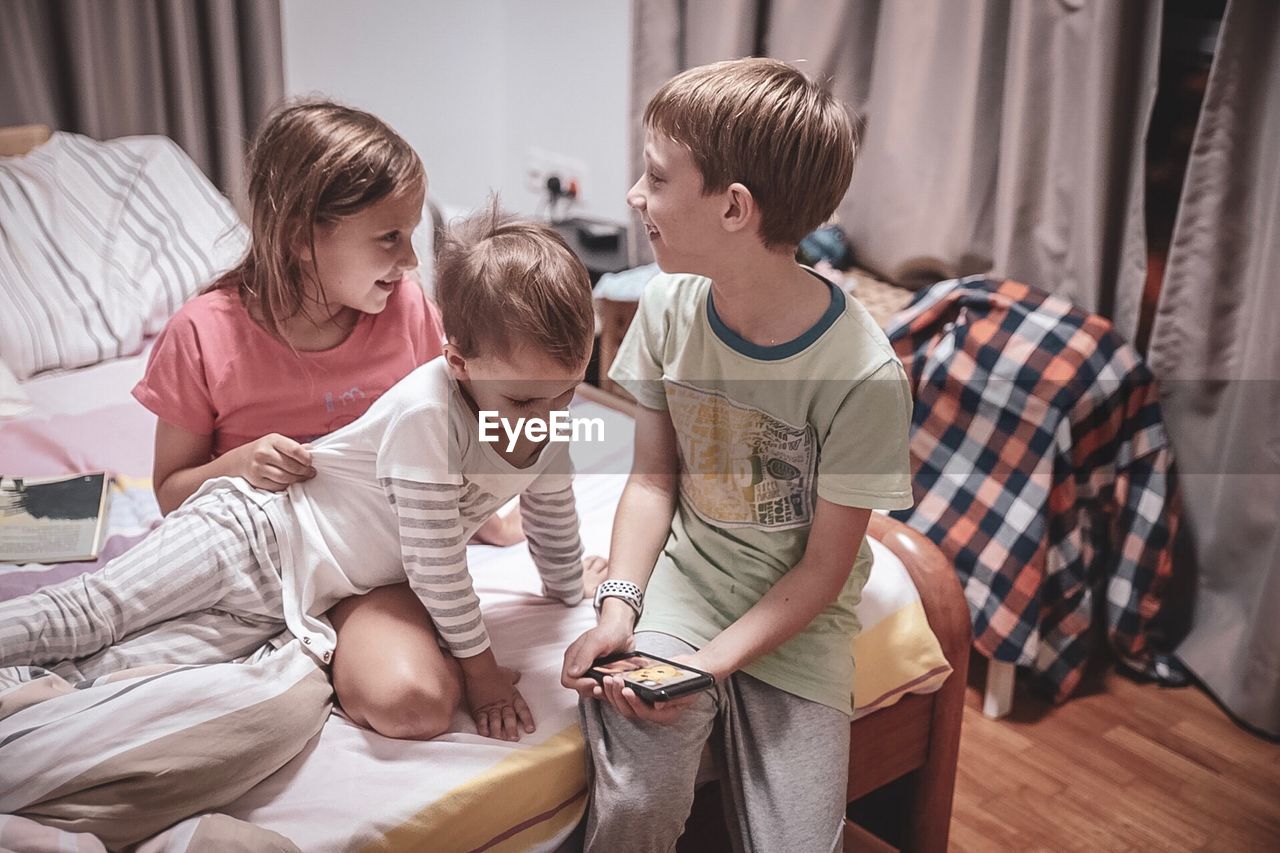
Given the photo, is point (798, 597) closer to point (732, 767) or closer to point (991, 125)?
point (732, 767)

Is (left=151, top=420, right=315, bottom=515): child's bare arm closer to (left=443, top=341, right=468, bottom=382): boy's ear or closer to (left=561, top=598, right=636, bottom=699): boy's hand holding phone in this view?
(left=443, top=341, right=468, bottom=382): boy's ear

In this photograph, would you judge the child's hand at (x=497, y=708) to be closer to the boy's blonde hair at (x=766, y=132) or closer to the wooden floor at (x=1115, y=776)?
the boy's blonde hair at (x=766, y=132)

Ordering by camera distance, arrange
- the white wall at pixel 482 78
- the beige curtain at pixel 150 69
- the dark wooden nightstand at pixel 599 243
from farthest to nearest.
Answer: the white wall at pixel 482 78
the dark wooden nightstand at pixel 599 243
the beige curtain at pixel 150 69

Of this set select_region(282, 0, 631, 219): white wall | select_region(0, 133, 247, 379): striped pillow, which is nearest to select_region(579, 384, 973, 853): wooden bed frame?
select_region(0, 133, 247, 379): striped pillow

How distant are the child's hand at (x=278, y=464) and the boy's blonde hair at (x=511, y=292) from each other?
229 millimetres

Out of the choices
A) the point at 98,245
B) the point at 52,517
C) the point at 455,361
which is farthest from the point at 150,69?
the point at 455,361

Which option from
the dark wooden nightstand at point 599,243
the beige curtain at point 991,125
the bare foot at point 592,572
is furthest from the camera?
the dark wooden nightstand at point 599,243

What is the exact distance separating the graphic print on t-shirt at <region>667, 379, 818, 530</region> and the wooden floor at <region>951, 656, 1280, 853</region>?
74 centimetres

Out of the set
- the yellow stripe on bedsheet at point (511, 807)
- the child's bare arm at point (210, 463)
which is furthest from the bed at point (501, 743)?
the child's bare arm at point (210, 463)

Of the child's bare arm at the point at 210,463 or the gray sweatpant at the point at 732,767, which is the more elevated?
the child's bare arm at the point at 210,463

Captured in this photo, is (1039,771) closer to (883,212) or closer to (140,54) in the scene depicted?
(883,212)

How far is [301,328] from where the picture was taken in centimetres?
133

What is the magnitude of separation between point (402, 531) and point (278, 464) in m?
0.19

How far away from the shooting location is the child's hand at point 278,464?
1.18m
